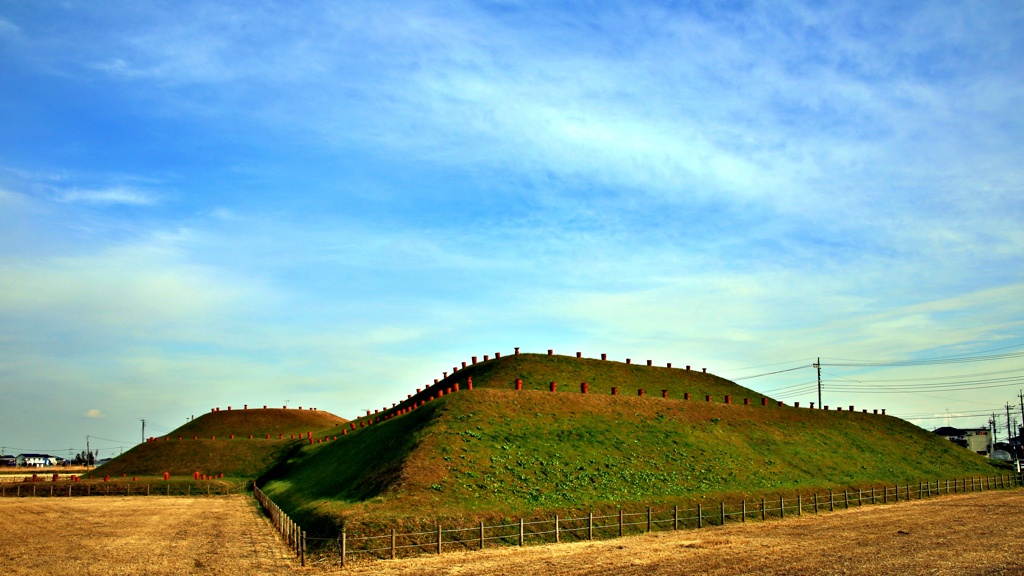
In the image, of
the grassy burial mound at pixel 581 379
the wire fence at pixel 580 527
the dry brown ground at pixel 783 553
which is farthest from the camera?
the grassy burial mound at pixel 581 379

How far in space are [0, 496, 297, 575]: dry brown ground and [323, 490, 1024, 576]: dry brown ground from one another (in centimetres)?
768

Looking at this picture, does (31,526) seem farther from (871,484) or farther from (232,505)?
(871,484)

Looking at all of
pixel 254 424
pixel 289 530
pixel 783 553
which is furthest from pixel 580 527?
pixel 254 424

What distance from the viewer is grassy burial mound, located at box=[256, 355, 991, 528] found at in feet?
164

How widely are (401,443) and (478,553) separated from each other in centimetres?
2102

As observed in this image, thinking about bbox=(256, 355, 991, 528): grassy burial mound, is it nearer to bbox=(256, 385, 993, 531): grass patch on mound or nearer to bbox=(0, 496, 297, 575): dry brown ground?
bbox=(256, 385, 993, 531): grass patch on mound

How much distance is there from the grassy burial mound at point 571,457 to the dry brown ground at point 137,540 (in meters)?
4.75

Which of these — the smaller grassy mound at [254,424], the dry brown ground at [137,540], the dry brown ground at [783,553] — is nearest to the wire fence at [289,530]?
the dry brown ground at [137,540]

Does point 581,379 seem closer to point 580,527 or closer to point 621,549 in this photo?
point 580,527

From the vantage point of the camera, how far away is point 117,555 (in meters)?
38.9

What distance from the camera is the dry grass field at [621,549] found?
34188 mm

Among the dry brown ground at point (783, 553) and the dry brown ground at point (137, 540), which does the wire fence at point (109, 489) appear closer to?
the dry brown ground at point (137, 540)

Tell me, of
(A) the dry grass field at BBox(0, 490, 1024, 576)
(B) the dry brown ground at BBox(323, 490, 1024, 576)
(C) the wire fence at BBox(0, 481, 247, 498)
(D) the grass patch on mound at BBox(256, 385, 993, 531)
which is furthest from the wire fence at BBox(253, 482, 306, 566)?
(C) the wire fence at BBox(0, 481, 247, 498)

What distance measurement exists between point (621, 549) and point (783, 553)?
8367 mm
